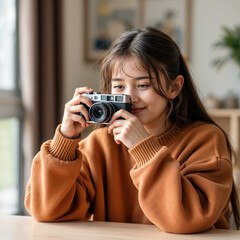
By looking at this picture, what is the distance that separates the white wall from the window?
0.59 meters

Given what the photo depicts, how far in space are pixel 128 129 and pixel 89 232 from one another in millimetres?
313

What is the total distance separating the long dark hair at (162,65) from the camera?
1.36 m

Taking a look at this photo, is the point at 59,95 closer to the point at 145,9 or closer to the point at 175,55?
the point at 145,9

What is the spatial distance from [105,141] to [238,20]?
259 cm

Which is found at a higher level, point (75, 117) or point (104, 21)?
point (104, 21)

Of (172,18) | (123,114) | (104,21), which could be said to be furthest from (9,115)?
(123,114)

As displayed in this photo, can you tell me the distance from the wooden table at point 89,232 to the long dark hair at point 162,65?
1.42 ft

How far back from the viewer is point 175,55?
1436 mm

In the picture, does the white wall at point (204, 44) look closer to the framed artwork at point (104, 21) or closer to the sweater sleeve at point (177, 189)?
the framed artwork at point (104, 21)

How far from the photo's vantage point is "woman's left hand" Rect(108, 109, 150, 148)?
1.22 meters

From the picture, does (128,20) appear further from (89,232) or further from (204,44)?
(89,232)

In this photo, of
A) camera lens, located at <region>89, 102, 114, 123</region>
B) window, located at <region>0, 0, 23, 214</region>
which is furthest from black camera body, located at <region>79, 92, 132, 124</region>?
window, located at <region>0, 0, 23, 214</region>

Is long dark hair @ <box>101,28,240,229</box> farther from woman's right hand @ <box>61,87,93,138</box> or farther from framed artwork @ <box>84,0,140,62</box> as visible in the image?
framed artwork @ <box>84,0,140,62</box>

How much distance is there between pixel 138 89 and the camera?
1.32 m
